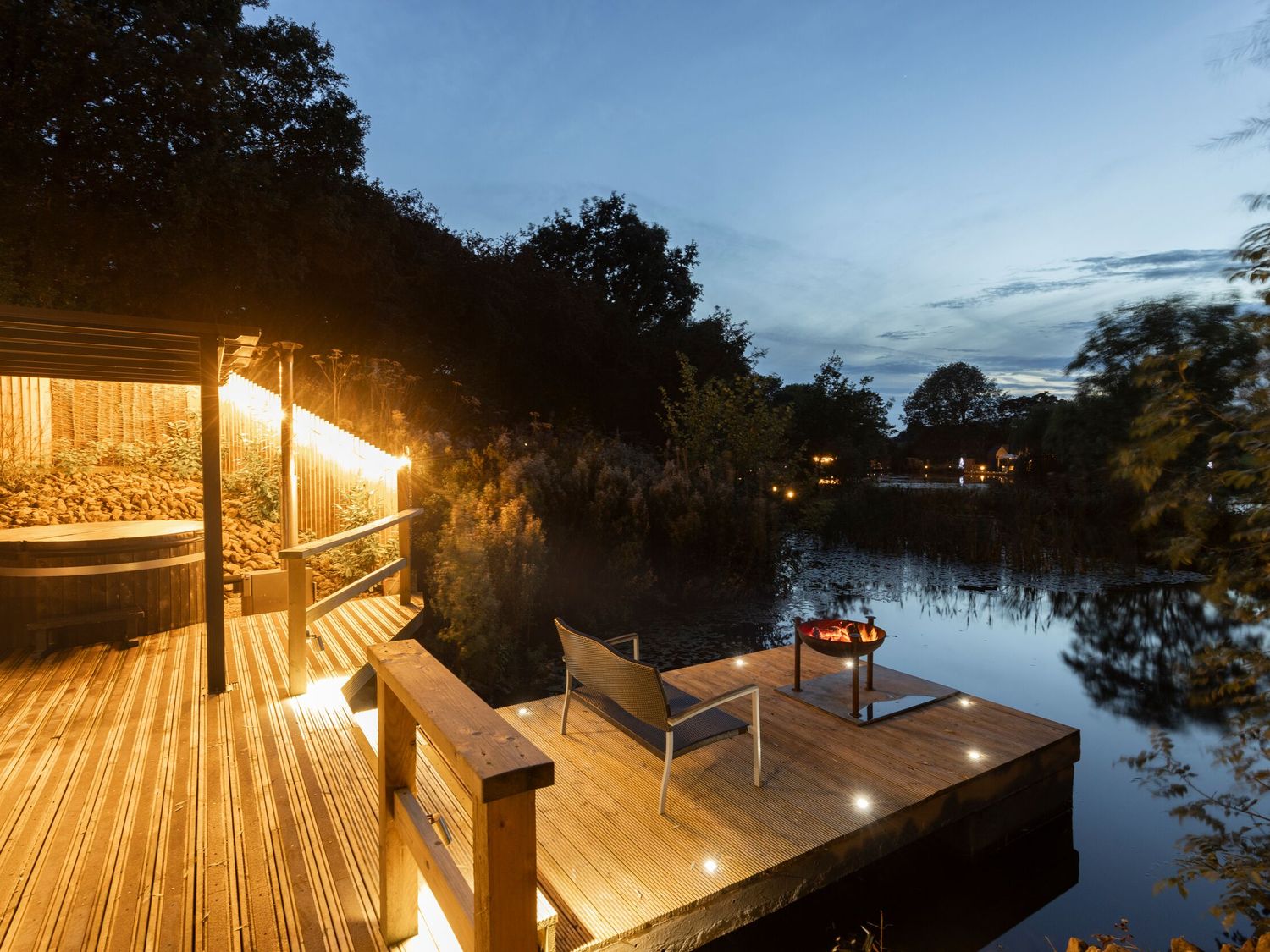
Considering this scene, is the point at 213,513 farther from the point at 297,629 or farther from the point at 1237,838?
the point at 1237,838

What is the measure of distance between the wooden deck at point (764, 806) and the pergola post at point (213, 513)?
1.59 metres

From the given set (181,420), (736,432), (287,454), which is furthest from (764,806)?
(736,432)

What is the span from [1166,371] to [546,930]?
3134 mm

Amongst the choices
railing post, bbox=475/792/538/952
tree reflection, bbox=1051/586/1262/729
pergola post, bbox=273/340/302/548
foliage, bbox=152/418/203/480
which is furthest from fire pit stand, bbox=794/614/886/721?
foliage, bbox=152/418/203/480

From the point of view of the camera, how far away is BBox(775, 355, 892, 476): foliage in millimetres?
25328

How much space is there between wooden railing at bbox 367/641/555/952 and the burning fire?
7.90ft

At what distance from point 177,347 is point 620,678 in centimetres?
330

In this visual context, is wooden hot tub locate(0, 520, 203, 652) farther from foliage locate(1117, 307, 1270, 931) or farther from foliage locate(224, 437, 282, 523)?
foliage locate(1117, 307, 1270, 931)

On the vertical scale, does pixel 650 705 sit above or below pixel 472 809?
below

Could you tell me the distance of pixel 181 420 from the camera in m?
7.86

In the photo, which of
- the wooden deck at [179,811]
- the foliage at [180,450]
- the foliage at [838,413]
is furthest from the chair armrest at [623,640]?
the foliage at [838,413]

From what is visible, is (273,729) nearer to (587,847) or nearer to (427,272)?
(587,847)

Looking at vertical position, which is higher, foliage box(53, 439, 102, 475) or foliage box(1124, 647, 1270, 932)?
foliage box(53, 439, 102, 475)

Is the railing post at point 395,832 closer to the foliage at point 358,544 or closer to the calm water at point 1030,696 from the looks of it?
the calm water at point 1030,696
